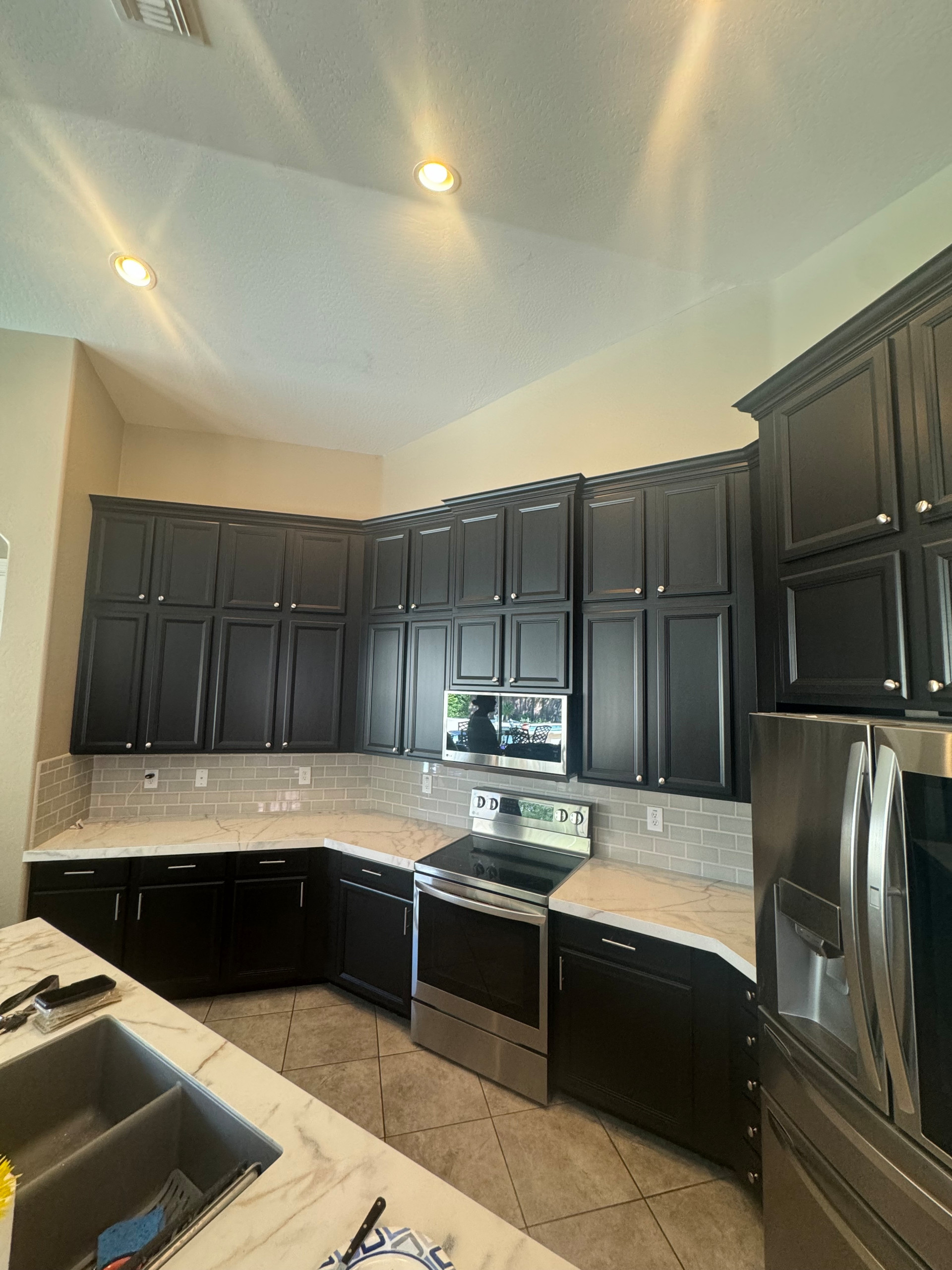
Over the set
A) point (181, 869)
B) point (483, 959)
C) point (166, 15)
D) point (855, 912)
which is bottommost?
point (483, 959)

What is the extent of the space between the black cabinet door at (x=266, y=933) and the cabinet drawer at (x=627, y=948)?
1628mm

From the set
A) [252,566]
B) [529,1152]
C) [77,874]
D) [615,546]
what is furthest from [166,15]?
[529,1152]

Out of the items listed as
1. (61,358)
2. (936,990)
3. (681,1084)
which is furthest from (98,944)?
(936,990)

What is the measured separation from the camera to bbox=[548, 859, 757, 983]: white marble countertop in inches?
74.1

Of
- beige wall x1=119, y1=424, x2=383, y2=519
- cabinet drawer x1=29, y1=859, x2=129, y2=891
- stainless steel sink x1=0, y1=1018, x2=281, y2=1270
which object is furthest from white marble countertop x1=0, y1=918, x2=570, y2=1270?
beige wall x1=119, y1=424, x2=383, y2=519

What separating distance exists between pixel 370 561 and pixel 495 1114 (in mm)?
2929

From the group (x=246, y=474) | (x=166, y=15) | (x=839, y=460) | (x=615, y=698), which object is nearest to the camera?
(x=166, y=15)

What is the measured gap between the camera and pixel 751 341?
97.1 inches

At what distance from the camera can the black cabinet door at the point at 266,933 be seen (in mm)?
2961

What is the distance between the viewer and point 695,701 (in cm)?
227

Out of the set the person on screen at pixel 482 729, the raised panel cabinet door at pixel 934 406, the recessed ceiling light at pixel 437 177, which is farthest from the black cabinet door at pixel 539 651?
the recessed ceiling light at pixel 437 177

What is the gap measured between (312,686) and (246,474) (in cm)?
165

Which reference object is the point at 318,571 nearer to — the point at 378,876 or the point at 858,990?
the point at 378,876

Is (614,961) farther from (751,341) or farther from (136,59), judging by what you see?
(136,59)
